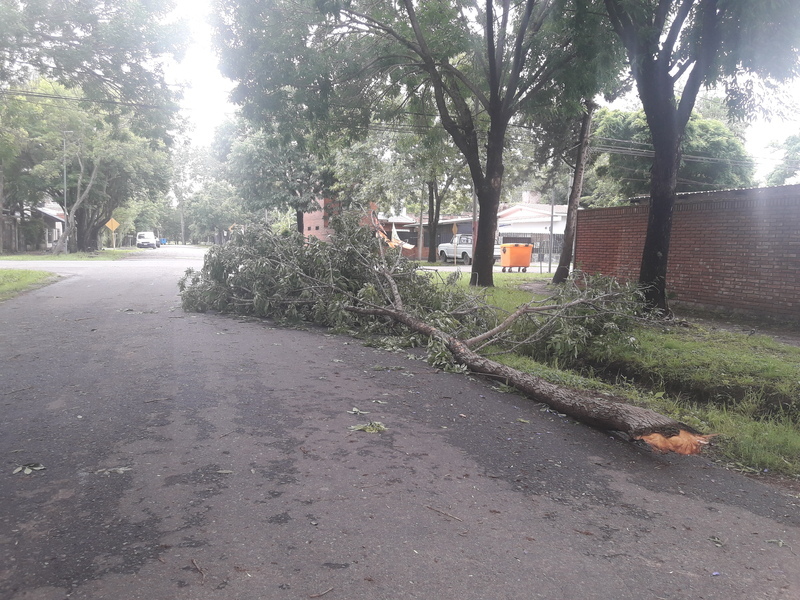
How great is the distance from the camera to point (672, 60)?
11227mm

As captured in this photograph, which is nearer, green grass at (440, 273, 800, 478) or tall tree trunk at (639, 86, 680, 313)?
green grass at (440, 273, 800, 478)

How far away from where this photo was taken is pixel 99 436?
4.45 metres

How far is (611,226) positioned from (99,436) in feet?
47.2

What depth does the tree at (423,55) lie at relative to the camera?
13219 mm

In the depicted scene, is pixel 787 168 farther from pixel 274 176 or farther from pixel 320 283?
pixel 320 283

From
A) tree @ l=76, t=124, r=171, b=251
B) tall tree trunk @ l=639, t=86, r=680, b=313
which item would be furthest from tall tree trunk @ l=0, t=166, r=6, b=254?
tall tree trunk @ l=639, t=86, r=680, b=313

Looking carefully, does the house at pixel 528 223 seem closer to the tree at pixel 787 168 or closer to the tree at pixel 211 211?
the tree at pixel 787 168

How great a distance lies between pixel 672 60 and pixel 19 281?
56.3ft

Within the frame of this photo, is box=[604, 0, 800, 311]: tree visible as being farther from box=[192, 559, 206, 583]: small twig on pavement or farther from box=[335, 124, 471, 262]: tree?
box=[335, 124, 471, 262]: tree

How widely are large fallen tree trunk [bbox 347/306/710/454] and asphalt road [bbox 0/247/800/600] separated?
0.15 meters

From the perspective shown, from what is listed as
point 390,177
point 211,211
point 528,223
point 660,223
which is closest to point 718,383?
point 660,223

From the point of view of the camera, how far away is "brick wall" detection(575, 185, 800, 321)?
10.8m

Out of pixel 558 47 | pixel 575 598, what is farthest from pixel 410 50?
pixel 575 598

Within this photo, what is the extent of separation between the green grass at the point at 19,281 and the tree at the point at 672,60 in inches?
539
